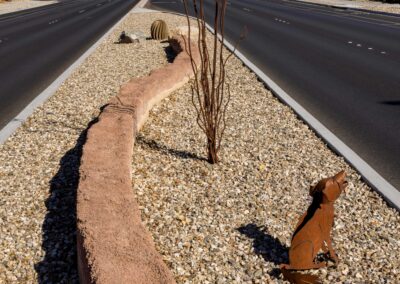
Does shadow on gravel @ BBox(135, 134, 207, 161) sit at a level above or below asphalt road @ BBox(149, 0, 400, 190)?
above

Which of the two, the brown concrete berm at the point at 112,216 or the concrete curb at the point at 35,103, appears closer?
the brown concrete berm at the point at 112,216

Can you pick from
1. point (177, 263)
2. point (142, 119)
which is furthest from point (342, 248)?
point (142, 119)

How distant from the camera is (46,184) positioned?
18.6 ft

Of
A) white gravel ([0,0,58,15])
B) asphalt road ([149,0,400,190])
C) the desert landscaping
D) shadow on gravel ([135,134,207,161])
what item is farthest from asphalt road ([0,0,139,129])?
white gravel ([0,0,58,15])

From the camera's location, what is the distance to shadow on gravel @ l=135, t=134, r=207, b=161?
6.55 meters

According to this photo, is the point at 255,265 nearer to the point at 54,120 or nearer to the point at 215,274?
the point at 215,274

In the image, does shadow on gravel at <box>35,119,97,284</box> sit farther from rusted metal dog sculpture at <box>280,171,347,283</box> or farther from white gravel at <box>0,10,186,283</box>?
rusted metal dog sculpture at <box>280,171,347,283</box>

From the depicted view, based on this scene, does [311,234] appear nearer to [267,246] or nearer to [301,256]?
[301,256]

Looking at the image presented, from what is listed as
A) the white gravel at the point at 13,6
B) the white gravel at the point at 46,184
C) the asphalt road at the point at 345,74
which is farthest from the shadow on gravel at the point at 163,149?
the white gravel at the point at 13,6

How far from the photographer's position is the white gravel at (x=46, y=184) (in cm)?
421

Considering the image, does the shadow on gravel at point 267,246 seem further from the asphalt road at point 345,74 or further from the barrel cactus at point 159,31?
the barrel cactus at point 159,31

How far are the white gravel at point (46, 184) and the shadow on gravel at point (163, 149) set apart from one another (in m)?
0.95

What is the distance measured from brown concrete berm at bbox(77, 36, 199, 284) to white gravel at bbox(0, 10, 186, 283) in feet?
1.65

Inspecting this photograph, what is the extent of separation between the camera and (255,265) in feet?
13.7
